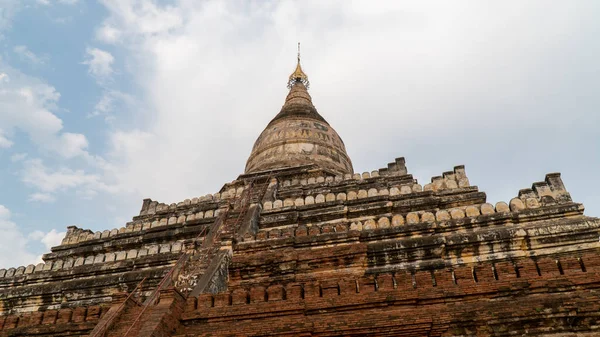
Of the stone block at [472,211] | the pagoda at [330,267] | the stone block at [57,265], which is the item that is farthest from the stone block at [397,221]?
the stone block at [57,265]

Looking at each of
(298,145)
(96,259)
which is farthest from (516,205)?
(298,145)

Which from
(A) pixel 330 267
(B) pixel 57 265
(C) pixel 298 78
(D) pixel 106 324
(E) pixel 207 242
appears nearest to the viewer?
(D) pixel 106 324

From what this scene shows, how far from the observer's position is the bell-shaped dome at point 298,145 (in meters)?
22.8

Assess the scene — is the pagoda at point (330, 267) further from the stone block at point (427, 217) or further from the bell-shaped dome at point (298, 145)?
the bell-shaped dome at point (298, 145)

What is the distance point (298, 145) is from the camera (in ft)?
77.4

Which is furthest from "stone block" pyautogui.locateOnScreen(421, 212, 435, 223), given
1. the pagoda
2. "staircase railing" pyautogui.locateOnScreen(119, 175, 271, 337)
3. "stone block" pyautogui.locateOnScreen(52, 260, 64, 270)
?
"stone block" pyautogui.locateOnScreen(52, 260, 64, 270)

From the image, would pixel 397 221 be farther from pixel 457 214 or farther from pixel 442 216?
pixel 457 214

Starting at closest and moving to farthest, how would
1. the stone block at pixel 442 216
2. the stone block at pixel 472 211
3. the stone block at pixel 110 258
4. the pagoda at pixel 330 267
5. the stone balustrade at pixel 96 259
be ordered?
1. the pagoda at pixel 330 267
2. the stone block at pixel 472 211
3. the stone block at pixel 442 216
4. the stone balustrade at pixel 96 259
5. the stone block at pixel 110 258

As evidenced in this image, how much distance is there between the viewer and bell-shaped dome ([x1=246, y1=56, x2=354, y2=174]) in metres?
22.8

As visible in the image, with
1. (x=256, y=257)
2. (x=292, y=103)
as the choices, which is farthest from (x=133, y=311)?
(x=292, y=103)

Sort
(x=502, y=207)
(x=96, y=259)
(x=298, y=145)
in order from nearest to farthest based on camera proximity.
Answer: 1. (x=502, y=207)
2. (x=96, y=259)
3. (x=298, y=145)

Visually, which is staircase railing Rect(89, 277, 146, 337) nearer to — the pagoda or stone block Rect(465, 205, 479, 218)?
the pagoda

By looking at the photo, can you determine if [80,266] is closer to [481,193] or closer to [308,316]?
[308,316]

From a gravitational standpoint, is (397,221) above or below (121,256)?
below
